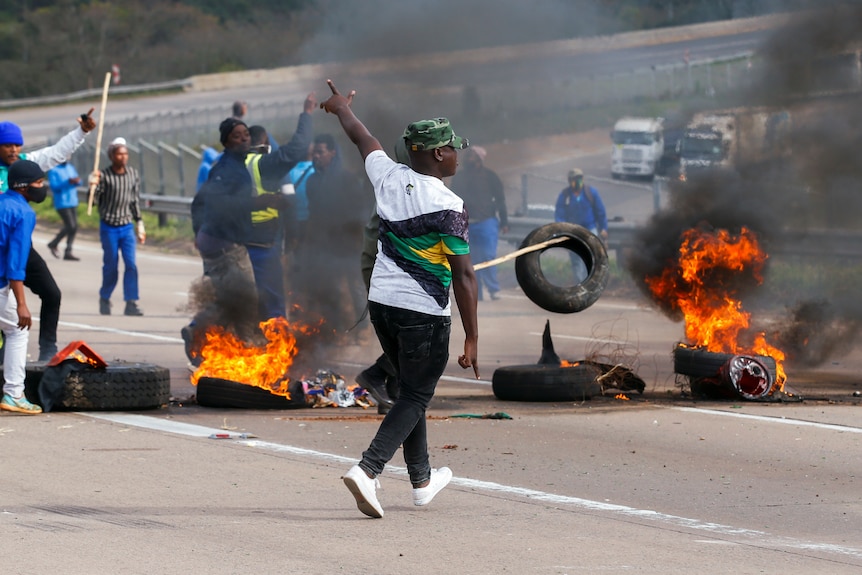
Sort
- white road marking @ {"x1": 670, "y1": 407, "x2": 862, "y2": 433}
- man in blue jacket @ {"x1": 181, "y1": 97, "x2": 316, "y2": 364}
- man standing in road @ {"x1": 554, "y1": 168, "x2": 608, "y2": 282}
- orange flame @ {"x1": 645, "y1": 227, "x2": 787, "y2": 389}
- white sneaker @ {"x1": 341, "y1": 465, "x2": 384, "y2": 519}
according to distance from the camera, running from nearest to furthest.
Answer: white sneaker @ {"x1": 341, "y1": 465, "x2": 384, "y2": 519}
white road marking @ {"x1": 670, "y1": 407, "x2": 862, "y2": 433}
orange flame @ {"x1": 645, "y1": 227, "x2": 787, "y2": 389}
man in blue jacket @ {"x1": 181, "y1": 97, "x2": 316, "y2": 364}
man standing in road @ {"x1": 554, "y1": 168, "x2": 608, "y2": 282}

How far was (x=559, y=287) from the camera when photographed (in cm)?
1053

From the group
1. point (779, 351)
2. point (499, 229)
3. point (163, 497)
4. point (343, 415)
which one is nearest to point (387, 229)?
point (163, 497)

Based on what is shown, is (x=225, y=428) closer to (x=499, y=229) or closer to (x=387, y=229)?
(x=387, y=229)

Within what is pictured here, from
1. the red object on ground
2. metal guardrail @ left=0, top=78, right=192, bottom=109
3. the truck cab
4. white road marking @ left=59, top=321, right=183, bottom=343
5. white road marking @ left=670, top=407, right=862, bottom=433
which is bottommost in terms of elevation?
white road marking @ left=670, top=407, right=862, bottom=433

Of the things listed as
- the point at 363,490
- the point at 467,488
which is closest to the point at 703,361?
the point at 467,488

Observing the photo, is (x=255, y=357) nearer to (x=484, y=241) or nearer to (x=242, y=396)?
(x=242, y=396)

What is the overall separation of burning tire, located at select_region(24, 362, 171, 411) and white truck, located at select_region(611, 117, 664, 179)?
540 inches

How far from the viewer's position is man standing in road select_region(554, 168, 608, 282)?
716 inches

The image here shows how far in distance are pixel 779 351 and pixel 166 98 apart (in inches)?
1695

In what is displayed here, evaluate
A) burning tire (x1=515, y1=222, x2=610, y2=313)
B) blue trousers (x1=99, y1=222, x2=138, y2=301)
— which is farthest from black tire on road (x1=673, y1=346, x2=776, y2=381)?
blue trousers (x1=99, y1=222, x2=138, y2=301)

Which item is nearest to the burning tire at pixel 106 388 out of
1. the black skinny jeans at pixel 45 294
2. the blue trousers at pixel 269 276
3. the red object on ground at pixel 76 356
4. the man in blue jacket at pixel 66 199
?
the red object on ground at pixel 76 356

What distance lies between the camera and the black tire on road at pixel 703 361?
1005 centimetres

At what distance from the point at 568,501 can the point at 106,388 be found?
12.7 ft

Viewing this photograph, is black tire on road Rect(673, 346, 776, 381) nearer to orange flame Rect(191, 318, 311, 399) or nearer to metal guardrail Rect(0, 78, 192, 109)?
orange flame Rect(191, 318, 311, 399)
